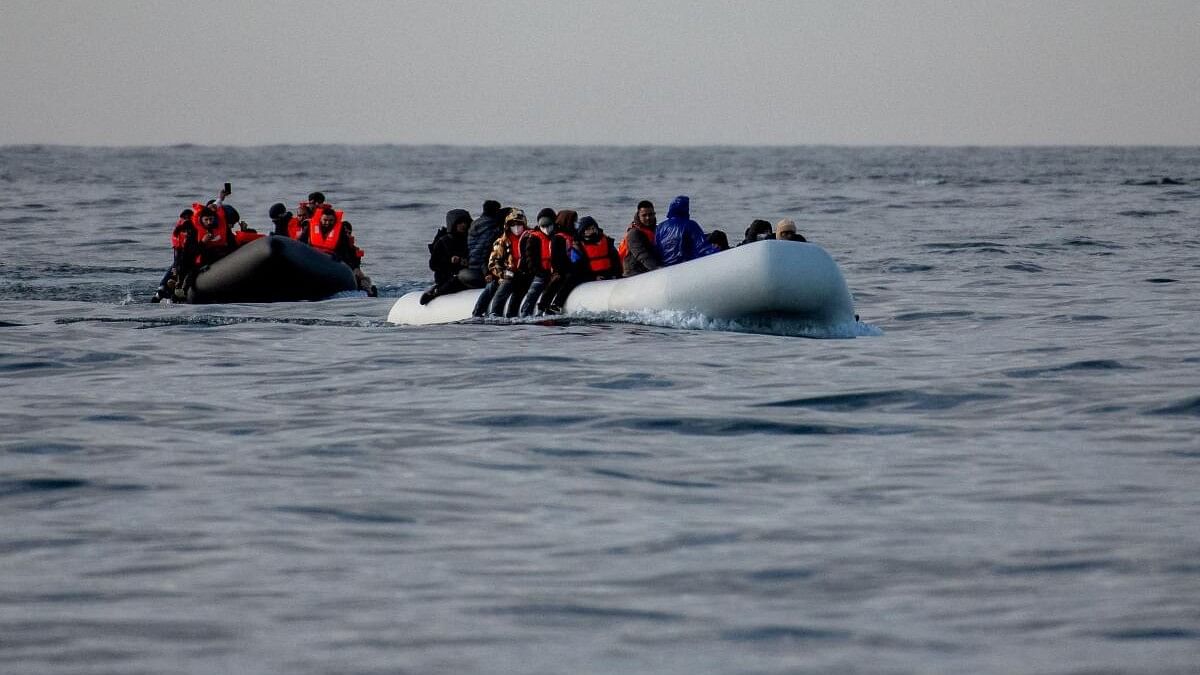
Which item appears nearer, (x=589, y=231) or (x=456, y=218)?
(x=589, y=231)

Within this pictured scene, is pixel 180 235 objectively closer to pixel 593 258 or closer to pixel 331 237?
pixel 331 237

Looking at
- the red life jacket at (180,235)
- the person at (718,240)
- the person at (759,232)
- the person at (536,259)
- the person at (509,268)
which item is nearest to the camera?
the person at (759,232)

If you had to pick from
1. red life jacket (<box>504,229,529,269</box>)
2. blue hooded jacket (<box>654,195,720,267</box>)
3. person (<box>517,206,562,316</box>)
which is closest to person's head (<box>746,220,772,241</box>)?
blue hooded jacket (<box>654,195,720,267</box>)

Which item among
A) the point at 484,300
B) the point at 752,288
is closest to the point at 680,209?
the point at 752,288

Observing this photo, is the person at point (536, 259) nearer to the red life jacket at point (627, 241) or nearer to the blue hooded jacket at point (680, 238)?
the red life jacket at point (627, 241)

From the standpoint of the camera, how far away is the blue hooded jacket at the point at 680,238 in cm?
1916

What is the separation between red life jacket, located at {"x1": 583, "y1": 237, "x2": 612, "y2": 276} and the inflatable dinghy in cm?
76

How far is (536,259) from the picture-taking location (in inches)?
755

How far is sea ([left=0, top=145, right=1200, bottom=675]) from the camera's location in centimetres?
691

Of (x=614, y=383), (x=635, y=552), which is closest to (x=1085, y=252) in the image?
(x=614, y=383)

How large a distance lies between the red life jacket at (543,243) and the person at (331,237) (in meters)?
6.30

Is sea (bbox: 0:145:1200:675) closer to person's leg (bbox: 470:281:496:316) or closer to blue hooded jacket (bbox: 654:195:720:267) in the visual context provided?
person's leg (bbox: 470:281:496:316)

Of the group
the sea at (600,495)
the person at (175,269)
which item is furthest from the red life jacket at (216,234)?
the sea at (600,495)

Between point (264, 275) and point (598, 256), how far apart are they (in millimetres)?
5774
